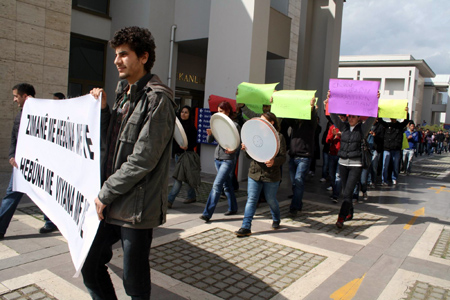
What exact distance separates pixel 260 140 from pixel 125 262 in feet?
10.5

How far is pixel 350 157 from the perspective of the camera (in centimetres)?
577

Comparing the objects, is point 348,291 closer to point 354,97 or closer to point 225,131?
point 225,131

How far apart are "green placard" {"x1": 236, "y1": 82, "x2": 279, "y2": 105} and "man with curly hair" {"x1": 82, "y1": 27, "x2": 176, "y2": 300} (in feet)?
14.1

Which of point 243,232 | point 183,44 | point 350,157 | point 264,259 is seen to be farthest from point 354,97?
point 183,44

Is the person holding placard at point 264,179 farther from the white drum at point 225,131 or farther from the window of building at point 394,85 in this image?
the window of building at point 394,85

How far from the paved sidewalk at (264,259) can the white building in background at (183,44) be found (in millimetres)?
3925

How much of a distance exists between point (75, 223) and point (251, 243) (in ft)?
8.93

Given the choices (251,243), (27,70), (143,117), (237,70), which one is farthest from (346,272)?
(27,70)

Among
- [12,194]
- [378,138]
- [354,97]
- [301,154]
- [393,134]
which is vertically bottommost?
[12,194]

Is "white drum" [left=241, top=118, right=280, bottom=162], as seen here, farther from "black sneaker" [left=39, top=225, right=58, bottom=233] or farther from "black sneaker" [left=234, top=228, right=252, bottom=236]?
"black sneaker" [left=39, top=225, right=58, bottom=233]

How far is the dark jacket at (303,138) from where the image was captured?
640 centimetres

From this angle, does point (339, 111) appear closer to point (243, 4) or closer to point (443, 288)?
point (443, 288)

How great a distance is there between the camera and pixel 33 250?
4.05 m

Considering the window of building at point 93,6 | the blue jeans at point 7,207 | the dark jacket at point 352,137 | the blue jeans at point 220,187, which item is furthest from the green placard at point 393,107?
the window of building at point 93,6
